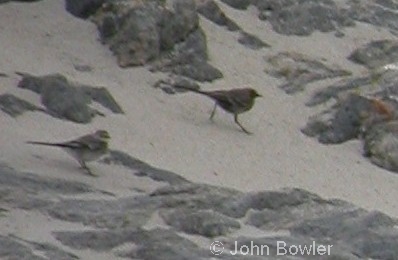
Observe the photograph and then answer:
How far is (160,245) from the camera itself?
7.93 m

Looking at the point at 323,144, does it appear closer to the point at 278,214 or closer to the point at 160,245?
the point at 278,214

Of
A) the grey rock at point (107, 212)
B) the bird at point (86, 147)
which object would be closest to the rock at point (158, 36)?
the bird at point (86, 147)

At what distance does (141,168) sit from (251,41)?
3.44 meters

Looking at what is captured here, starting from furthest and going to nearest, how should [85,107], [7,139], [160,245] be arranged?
[85,107], [7,139], [160,245]

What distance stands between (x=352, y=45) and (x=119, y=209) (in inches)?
205

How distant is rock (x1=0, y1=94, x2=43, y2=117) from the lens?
10.5 metres

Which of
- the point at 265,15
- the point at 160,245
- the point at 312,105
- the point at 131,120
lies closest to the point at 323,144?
the point at 312,105

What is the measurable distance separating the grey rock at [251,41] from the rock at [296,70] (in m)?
0.23

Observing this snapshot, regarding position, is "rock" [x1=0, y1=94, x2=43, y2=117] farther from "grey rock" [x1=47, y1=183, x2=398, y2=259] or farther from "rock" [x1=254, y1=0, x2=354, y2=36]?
"rock" [x1=254, y1=0, x2=354, y2=36]

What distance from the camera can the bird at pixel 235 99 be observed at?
1127cm

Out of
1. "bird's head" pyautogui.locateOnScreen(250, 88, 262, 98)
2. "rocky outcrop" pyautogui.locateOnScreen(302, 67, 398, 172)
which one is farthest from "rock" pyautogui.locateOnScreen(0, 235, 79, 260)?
"rocky outcrop" pyautogui.locateOnScreen(302, 67, 398, 172)

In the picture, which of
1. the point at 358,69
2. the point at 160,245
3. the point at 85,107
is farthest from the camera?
the point at 358,69

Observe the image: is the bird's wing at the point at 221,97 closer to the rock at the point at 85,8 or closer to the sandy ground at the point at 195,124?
the sandy ground at the point at 195,124

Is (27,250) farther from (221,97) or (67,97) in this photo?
(221,97)
